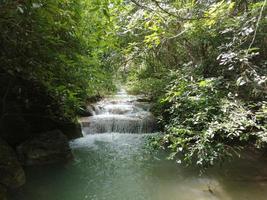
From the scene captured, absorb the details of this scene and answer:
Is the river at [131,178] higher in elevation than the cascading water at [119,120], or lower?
lower

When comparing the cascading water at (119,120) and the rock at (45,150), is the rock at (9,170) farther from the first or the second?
the cascading water at (119,120)

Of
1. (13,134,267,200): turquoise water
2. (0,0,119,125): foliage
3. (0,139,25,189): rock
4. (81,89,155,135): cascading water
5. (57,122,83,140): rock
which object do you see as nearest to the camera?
(0,0,119,125): foliage

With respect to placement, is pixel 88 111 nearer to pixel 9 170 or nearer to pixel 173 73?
pixel 173 73

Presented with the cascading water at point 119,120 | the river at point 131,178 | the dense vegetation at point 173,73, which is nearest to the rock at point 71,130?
the river at point 131,178

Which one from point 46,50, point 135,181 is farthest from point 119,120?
point 46,50

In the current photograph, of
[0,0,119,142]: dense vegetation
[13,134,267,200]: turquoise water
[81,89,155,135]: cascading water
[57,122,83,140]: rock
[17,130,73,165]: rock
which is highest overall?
[0,0,119,142]: dense vegetation

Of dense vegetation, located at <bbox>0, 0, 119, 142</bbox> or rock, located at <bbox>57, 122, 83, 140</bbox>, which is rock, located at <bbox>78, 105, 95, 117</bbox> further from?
dense vegetation, located at <bbox>0, 0, 119, 142</bbox>

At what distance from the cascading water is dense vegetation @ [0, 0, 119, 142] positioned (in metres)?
3.02

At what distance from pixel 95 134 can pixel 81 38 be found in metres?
4.98

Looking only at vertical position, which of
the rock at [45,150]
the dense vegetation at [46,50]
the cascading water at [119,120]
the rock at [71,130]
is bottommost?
the rock at [45,150]

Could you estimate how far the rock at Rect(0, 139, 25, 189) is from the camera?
15.4 feet

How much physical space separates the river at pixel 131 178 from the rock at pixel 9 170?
0.25m

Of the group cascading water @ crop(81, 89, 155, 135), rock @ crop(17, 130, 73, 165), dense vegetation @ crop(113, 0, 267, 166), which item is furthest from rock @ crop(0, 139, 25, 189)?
cascading water @ crop(81, 89, 155, 135)

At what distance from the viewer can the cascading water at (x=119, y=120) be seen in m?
9.44
